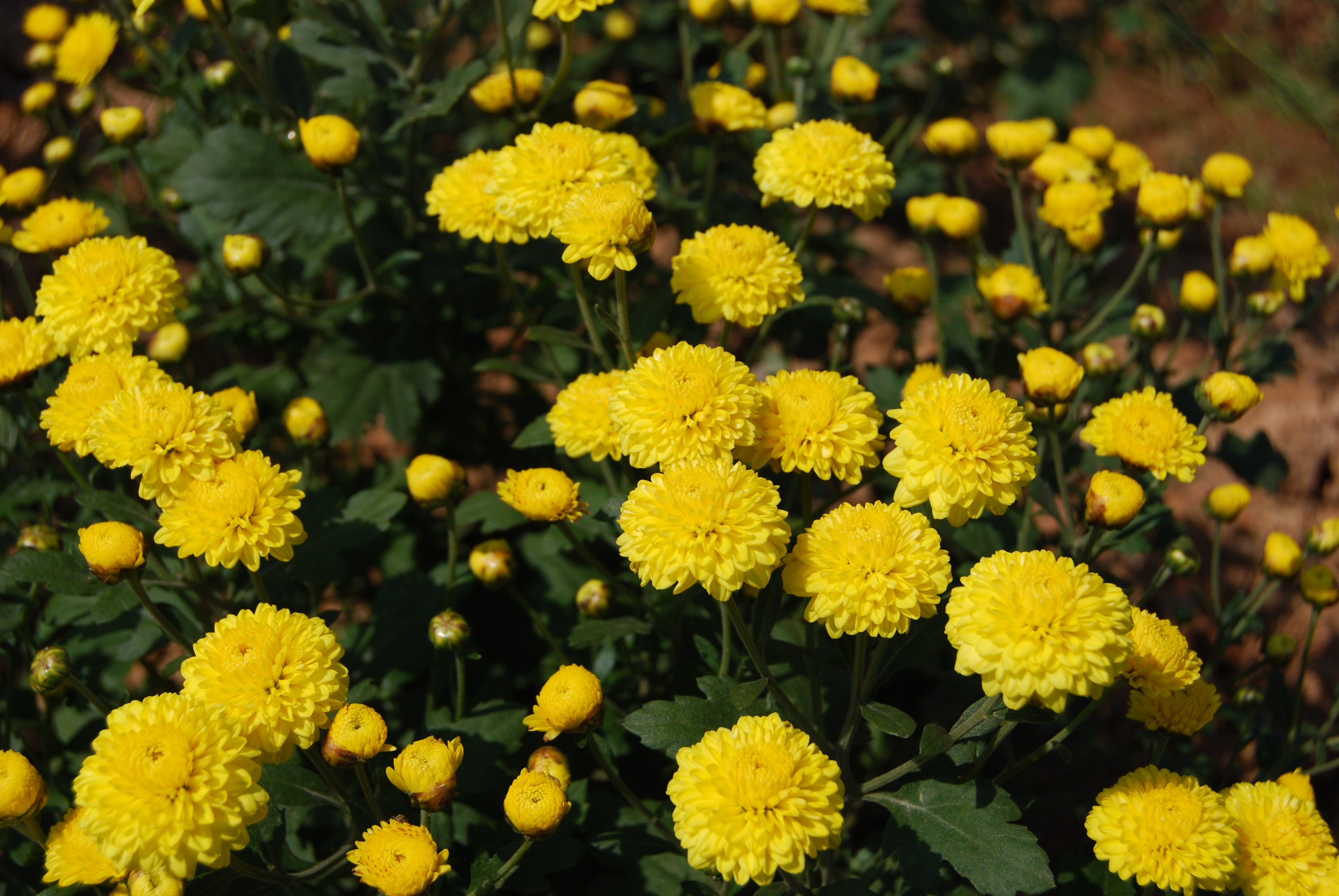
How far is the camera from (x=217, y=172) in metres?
2.60

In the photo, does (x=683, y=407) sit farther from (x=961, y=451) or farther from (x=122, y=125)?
(x=122, y=125)

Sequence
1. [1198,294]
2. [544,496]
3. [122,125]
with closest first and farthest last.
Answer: [544,496]
[1198,294]
[122,125]

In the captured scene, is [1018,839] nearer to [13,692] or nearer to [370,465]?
[13,692]

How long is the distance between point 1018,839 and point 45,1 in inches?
200

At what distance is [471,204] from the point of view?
2.10 metres

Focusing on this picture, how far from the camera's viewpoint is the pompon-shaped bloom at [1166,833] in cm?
152

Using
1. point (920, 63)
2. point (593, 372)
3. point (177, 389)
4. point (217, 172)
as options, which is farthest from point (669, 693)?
point (920, 63)

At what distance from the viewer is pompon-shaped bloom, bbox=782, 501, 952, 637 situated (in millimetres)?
1462

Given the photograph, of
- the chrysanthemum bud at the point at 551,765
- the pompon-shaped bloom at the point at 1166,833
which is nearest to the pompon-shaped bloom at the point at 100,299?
the chrysanthemum bud at the point at 551,765

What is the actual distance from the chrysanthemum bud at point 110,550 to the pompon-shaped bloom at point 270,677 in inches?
11.2

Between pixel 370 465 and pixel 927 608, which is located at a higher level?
pixel 927 608

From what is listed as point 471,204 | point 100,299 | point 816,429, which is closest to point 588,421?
point 816,429

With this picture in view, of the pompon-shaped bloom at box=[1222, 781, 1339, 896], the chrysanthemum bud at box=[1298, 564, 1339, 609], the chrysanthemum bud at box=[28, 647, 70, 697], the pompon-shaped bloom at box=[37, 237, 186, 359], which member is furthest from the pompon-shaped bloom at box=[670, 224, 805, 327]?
the chrysanthemum bud at box=[1298, 564, 1339, 609]

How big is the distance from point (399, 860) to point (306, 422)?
3.87 feet
